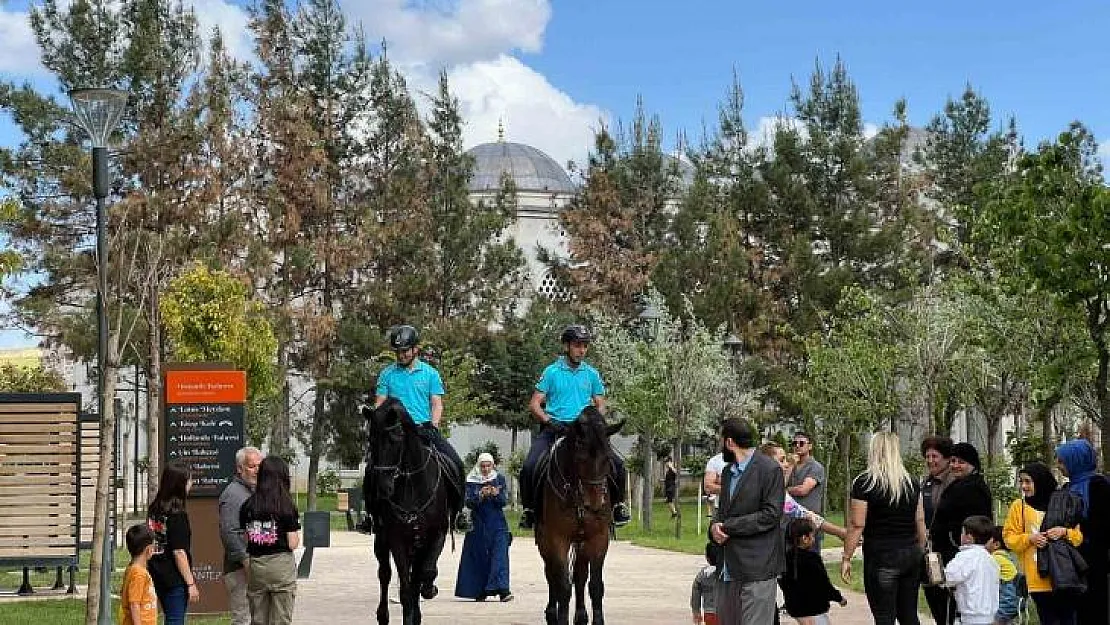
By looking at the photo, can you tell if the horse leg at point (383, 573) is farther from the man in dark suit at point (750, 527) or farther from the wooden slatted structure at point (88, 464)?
the wooden slatted structure at point (88, 464)

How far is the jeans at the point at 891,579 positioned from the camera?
12258mm

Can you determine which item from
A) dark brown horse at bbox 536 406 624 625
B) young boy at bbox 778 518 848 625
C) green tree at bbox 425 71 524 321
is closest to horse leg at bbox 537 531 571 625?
dark brown horse at bbox 536 406 624 625

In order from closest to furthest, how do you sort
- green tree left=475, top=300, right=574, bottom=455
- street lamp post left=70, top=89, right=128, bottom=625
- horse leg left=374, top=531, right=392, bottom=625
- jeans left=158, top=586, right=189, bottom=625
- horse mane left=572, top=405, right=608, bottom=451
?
1. jeans left=158, top=586, right=189, bottom=625
2. horse mane left=572, top=405, right=608, bottom=451
3. horse leg left=374, top=531, right=392, bottom=625
4. street lamp post left=70, top=89, right=128, bottom=625
5. green tree left=475, top=300, right=574, bottom=455

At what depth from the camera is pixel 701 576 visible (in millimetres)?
13781

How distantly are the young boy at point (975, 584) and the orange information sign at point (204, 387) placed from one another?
27.4 ft

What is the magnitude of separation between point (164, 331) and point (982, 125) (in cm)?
3381

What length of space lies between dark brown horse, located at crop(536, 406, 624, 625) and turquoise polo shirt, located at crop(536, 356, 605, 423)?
646 mm

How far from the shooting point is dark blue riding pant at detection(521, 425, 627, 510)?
14.6 m

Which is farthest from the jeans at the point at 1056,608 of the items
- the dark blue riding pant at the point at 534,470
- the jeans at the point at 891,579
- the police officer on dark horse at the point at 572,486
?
the dark blue riding pant at the point at 534,470

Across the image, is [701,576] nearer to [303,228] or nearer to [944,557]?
[944,557]

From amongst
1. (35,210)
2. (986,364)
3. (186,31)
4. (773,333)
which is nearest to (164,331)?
(35,210)

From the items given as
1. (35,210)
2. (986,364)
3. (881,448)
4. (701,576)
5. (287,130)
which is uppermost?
(287,130)

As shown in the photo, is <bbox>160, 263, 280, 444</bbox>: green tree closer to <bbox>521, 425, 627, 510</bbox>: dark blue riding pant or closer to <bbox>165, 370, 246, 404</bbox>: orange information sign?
<bbox>165, 370, 246, 404</bbox>: orange information sign

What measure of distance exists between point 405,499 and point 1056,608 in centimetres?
539
